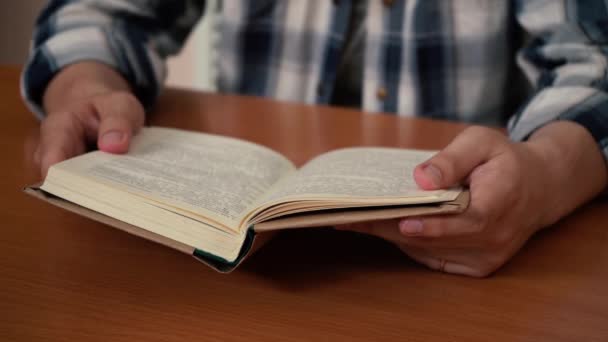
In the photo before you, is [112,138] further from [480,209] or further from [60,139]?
[480,209]

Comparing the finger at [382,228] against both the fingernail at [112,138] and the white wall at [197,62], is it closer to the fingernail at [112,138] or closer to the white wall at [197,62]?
the fingernail at [112,138]

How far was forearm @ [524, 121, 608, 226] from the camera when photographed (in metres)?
0.54

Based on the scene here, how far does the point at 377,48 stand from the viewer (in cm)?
103

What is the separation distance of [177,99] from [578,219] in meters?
0.63

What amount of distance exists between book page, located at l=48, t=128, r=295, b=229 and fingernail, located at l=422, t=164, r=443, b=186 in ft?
0.45

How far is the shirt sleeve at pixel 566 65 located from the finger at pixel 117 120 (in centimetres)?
43

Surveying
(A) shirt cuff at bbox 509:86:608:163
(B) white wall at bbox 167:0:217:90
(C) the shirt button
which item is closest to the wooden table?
(A) shirt cuff at bbox 509:86:608:163

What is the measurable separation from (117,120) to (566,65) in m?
0.56

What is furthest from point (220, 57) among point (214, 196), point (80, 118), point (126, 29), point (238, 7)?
point (214, 196)

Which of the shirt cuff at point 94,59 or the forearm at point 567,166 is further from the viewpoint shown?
the shirt cuff at point 94,59

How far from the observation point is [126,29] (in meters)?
0.92

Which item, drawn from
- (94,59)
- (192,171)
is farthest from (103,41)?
(192,171)

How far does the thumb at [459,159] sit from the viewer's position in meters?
0.44

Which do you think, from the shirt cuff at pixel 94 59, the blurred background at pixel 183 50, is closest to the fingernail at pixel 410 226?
the shirt cuff at pixel 94 59
